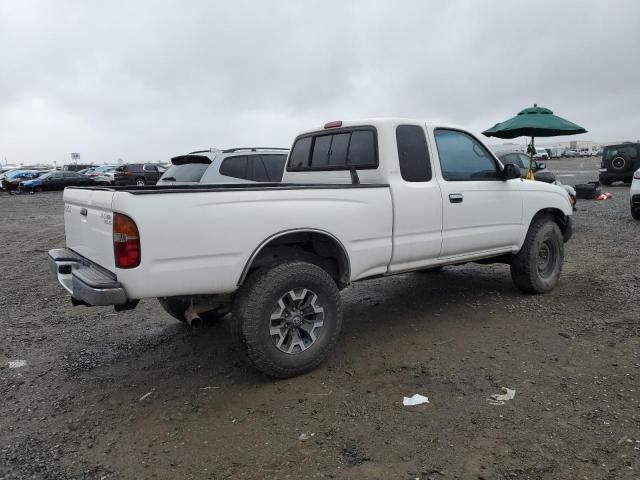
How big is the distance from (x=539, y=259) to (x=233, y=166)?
4.92 m

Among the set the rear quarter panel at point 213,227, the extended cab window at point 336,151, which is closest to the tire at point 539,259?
the extended cab window at point 336,151

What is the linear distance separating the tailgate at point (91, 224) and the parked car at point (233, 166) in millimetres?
4057

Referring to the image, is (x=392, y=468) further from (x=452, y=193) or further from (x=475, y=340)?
(x=452, y=193)

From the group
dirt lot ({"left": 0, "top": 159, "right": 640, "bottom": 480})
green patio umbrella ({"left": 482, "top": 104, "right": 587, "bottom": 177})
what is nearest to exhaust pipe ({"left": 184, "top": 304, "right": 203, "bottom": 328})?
dirt lot ({"left": 0, "top": 159, "right": 640, "bottom": 480})

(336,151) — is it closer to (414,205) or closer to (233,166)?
(414,205)

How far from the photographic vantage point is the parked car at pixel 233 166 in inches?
328

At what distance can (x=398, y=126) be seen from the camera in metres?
4.59

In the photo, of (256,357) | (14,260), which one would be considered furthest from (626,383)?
(14,260)

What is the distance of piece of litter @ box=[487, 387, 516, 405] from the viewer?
3.39 m

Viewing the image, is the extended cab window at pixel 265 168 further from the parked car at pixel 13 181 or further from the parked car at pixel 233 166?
the parked car at pixel 13 181

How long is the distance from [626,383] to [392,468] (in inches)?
76.7

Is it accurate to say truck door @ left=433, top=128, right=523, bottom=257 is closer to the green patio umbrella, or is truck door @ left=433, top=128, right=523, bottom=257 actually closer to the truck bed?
the truck bed

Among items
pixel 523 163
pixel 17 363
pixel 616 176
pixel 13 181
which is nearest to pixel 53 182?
pixel 13 181

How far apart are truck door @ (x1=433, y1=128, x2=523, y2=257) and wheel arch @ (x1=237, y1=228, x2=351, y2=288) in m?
1.13
